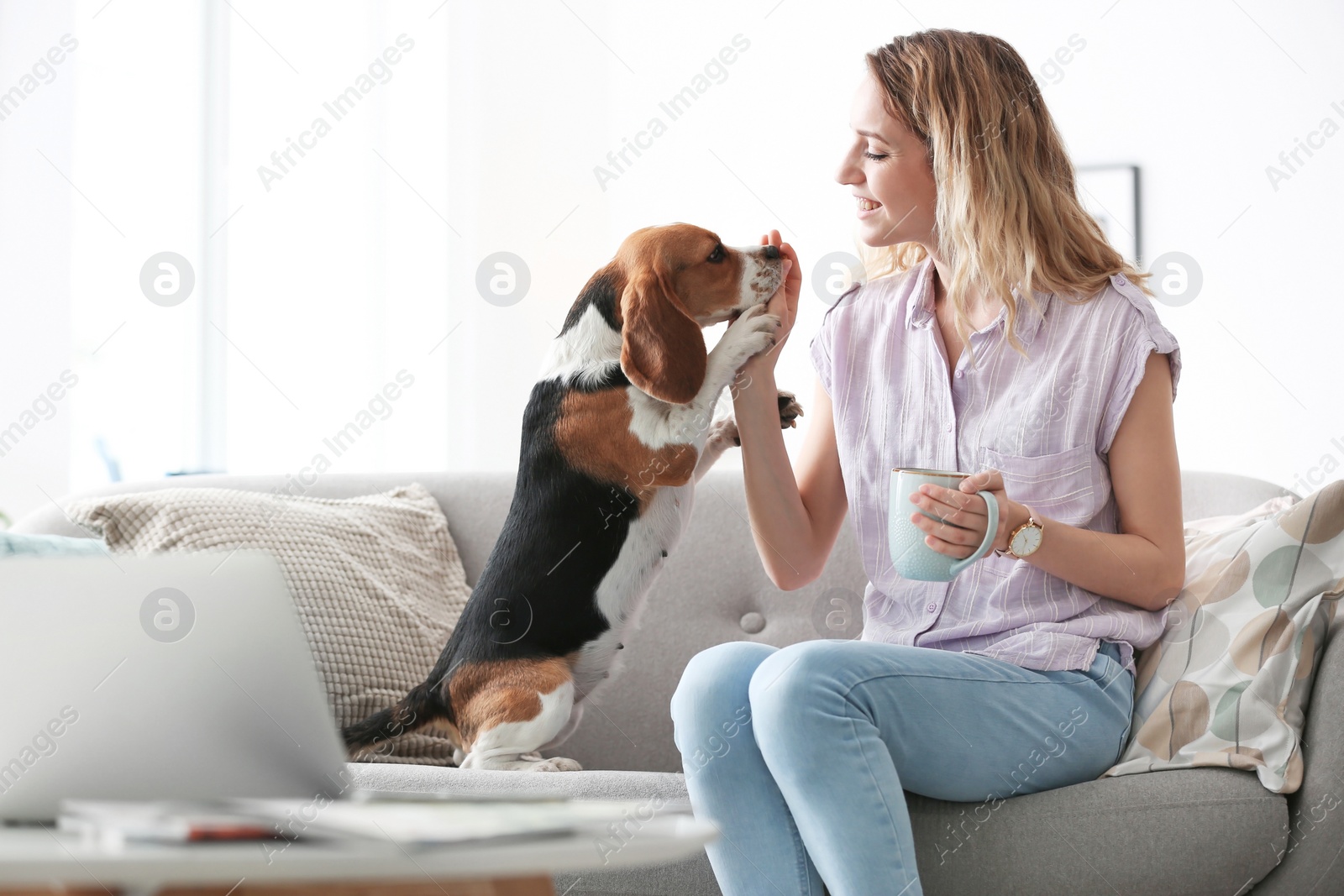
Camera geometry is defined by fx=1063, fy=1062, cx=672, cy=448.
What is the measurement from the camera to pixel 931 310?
1.58 m

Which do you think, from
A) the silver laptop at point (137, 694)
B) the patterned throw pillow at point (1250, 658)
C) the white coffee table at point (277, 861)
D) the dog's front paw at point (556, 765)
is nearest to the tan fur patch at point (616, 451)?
the dog's front paw at point (556, 765)

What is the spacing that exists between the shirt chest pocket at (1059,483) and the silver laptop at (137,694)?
995mm

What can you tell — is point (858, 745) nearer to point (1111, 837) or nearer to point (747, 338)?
point (1111, 837)

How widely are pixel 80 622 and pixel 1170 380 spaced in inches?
51.1

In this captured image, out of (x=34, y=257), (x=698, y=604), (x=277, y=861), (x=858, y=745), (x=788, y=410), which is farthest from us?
(x=34, y=257)

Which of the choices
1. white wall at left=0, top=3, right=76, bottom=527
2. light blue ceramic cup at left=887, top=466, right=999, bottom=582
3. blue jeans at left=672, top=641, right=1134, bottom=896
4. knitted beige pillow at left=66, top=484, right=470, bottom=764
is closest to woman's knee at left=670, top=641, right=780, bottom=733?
blue jeans at left=672, top=641, right=1134, bottom=896

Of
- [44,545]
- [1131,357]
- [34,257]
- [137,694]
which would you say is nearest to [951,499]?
[1131,357]

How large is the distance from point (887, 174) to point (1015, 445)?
0.43 m

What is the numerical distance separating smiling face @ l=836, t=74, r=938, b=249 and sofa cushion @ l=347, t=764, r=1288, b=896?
80 centimetres

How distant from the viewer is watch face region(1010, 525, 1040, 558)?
4.14 ft

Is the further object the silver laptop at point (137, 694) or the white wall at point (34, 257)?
the white wall at point (34, 257)

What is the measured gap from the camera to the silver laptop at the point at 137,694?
681 millimetres

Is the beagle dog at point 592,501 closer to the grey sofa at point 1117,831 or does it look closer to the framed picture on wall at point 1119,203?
the grey sofa at point 1117,831

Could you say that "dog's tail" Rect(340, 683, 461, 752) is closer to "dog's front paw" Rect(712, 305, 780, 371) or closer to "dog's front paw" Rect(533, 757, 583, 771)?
"dog's front paw" Rect(533, 757, 583, 771)
